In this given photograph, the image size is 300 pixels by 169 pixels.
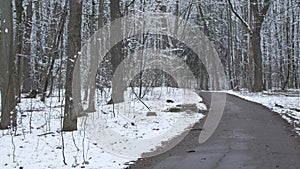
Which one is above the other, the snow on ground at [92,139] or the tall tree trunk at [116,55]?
the tall tree trunk at [116,55]

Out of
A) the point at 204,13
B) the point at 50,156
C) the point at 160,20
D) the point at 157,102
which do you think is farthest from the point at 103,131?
the point at 204,13

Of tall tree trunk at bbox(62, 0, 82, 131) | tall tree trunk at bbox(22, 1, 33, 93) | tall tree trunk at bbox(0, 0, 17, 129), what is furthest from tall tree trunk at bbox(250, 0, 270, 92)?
tall tree trunk at bbox(0, 0, 17, 129)

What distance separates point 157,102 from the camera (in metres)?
18.5

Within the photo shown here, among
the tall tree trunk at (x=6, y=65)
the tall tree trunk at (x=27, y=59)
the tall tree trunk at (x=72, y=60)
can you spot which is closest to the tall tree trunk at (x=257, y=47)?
the tall tree trunk at (x=27, y=59)

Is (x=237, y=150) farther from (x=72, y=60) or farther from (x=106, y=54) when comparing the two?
(x=106, y=54)

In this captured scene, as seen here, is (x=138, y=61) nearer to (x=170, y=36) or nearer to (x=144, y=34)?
(x=144, y=34)

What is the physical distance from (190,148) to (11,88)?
18.8 feet

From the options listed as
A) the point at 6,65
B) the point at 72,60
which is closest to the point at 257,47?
the point at 72,60

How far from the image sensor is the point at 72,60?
1008 centimetres

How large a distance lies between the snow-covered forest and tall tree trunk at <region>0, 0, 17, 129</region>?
3 centimetres

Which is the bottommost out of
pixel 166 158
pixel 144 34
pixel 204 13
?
pixel 166 158

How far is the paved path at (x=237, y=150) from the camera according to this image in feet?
22.7

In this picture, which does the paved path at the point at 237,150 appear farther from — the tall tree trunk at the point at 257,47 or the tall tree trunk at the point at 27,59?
the tall tree trunk at the point at 257,47

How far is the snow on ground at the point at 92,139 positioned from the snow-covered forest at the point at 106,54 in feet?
0.43
